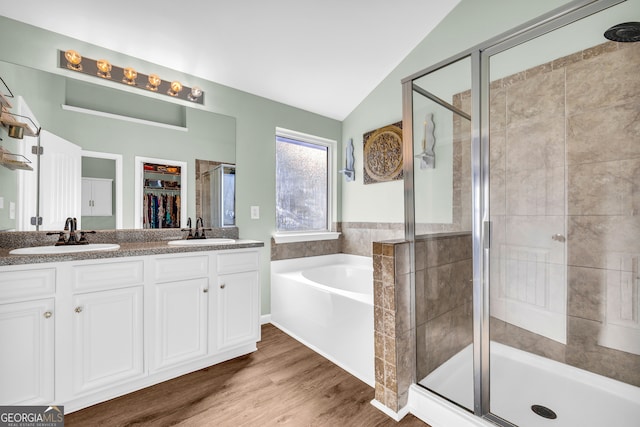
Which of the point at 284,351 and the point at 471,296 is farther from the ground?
the point at 471,296

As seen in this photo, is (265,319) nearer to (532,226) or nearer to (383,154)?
(383,154)

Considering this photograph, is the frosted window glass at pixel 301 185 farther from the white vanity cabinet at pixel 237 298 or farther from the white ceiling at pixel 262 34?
the white vanity cabinet at pixel 237 298

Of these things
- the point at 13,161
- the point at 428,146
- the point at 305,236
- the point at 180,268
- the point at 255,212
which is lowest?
the point at 180,268

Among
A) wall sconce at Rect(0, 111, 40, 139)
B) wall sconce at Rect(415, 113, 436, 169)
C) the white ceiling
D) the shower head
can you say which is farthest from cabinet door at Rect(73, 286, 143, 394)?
the shower head

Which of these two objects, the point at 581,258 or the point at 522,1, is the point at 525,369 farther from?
the point at 522,1

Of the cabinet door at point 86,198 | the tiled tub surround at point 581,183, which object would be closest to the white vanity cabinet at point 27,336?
the cabinet door at point 86,198

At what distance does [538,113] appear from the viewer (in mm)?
1792

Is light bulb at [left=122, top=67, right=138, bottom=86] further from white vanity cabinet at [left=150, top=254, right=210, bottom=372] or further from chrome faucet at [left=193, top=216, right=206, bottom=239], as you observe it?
white vanity cabinet at [left=150, top=254, right=210, bottom=372]

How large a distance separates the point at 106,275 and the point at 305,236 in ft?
6.00

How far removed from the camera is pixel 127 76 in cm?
213

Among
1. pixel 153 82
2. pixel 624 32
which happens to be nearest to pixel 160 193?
pixel 153 82

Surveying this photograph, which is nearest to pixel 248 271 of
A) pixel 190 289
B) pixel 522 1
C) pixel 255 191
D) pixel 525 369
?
pixel 190 289

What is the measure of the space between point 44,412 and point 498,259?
8.62 feet

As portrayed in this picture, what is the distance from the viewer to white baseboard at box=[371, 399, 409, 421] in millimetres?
1512
